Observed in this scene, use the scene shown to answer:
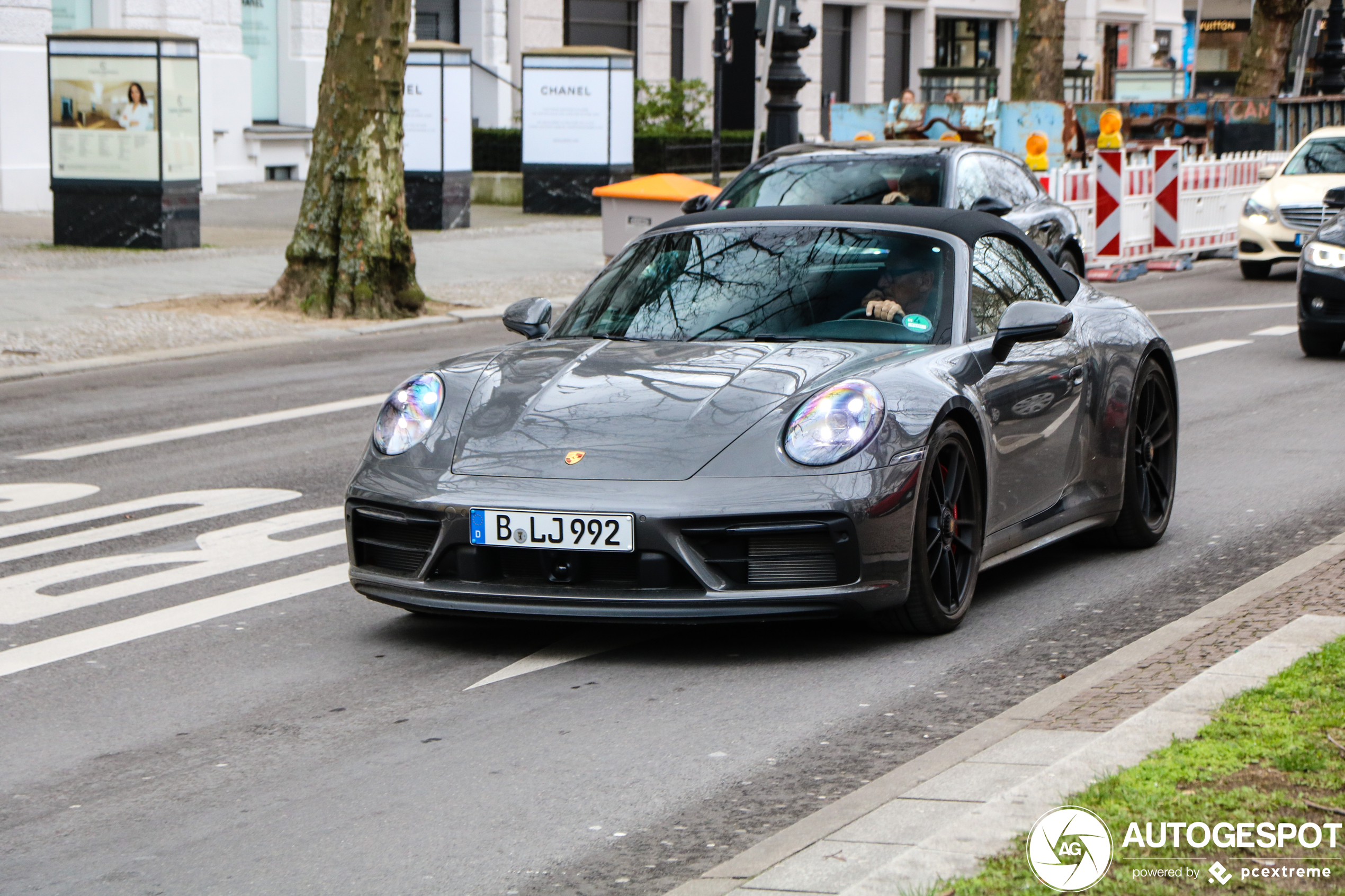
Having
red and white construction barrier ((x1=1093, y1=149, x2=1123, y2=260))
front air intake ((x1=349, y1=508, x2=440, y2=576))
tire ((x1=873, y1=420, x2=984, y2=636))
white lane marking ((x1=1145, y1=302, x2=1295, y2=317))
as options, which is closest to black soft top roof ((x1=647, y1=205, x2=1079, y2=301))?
tire ((x1=873, y1=420, x2=984, y2=636))

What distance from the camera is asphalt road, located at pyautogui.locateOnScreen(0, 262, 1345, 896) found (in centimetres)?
434

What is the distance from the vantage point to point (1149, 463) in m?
7.71

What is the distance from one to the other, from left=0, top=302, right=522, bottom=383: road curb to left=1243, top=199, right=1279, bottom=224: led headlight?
7595 mm

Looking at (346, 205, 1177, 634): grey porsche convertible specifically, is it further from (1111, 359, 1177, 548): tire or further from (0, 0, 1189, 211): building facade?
(0, 0, 1189, 211): building facade

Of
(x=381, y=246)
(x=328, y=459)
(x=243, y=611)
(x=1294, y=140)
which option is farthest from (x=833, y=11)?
(x=243, y=611)

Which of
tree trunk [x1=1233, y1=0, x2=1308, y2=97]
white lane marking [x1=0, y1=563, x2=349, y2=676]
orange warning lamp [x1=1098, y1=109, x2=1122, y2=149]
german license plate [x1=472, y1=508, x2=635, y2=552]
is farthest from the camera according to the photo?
tree trunk [x1=1233, y1=0, x2=1308, y2=97]

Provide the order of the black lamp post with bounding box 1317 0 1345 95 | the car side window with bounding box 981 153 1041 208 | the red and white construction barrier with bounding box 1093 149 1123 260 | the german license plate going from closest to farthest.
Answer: the german license plate, the car side window with bounding box 981 153 1041 208, the red and white construction barrier with bounding box 1093 149 1123 260, the black lamp post with bounding box 1317 0 1345 95

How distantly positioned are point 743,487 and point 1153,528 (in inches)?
106

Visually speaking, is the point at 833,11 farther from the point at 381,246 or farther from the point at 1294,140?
the point at 381,246

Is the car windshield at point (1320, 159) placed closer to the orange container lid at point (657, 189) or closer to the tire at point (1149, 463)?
the orange container lid at point (657, 189)

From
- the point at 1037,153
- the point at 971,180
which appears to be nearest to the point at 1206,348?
the point at 971,180

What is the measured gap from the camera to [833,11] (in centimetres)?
5194

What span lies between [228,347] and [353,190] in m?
2.55

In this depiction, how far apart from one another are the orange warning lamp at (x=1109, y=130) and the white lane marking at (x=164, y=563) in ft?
65.8
